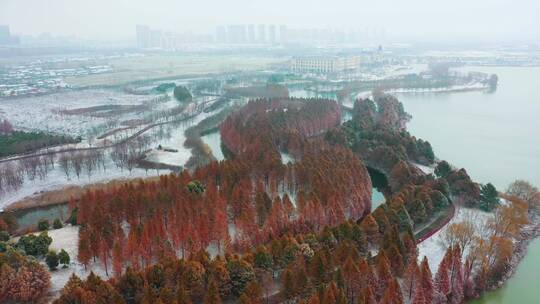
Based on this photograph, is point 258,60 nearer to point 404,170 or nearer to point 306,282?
point 404,170

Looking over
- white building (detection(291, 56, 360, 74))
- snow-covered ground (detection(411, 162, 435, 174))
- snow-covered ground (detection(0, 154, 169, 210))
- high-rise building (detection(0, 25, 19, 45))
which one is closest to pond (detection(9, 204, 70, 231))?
snow-covered ground (detection(0, 154, 169, 210))

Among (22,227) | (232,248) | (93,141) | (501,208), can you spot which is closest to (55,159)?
(93,141)

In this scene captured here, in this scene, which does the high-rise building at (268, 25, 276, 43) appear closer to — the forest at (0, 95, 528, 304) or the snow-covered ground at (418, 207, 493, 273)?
the forest at (0, 95, 528, 304)

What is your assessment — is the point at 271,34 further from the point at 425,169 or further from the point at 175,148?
the point at 425,169

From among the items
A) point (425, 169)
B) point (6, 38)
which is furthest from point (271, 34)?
point (425, 169)

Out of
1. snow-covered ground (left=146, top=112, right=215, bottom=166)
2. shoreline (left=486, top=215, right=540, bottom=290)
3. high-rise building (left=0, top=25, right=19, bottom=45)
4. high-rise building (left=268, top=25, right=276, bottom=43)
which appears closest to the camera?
shoreline (left=486, top=215, right=540, bottom=290)

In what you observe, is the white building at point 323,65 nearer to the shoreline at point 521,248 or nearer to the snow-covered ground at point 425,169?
the snow-covered ground at point 425,169
